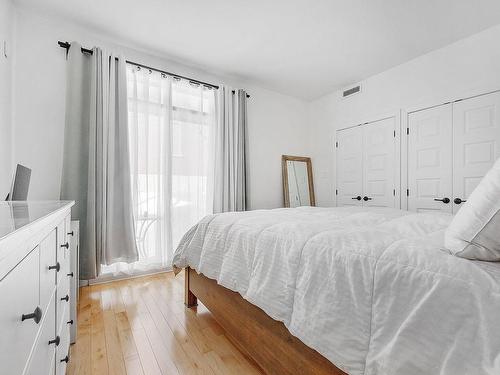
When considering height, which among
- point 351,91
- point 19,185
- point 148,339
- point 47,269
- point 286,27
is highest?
point 286,27

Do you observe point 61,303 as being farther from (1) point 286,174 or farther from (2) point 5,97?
(1) point 286,174

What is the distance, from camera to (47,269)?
729mm

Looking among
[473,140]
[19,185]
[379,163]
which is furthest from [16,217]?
[379,163]

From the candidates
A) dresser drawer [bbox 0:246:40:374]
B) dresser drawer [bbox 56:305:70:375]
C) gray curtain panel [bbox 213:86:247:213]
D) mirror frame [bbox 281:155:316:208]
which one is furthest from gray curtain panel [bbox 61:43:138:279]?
mirror frame [bbox 281:155:316:208]

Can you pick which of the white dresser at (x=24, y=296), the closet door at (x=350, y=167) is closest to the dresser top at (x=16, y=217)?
the white dresser at (x=24, y=296)

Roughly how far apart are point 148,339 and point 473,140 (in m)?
3.48

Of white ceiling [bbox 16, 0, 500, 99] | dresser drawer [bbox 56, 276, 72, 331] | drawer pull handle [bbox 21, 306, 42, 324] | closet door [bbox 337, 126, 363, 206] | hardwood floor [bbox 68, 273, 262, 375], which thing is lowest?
hardwood floor [bbox 68, 273, 262, 375]

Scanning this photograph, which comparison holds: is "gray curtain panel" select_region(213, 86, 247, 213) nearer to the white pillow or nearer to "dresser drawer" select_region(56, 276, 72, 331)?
"dresser drawer" select_region(56, 276, 72, 331)

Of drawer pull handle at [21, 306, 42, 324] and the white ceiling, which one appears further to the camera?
the white ceiling

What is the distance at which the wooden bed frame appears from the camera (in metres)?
1.05

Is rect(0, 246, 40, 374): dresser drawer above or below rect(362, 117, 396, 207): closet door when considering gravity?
below

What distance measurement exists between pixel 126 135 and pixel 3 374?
2.62m

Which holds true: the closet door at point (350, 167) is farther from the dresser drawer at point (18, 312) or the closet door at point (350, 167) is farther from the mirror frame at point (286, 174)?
the dresser drawer at point (18, 312)

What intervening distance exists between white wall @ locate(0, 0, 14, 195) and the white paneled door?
3.96 meters
